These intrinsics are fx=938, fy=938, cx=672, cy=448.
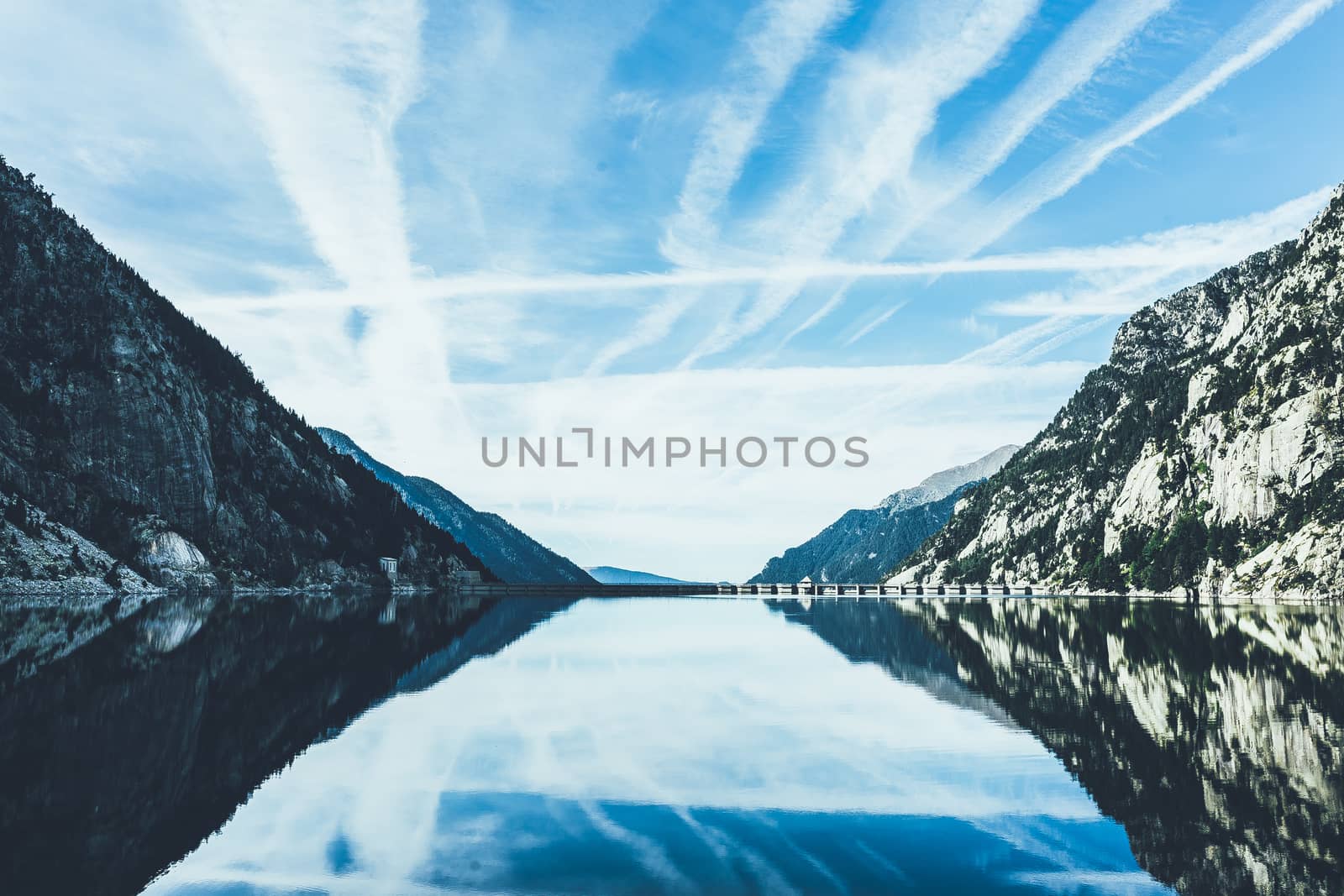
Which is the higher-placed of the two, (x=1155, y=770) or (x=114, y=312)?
(x=114, y=312)

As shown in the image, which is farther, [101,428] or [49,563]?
[101,428]

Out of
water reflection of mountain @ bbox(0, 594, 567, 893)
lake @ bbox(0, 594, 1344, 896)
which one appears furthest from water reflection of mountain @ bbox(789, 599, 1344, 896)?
water reflection of mountain @ bbox(0, 594, 567, 893)

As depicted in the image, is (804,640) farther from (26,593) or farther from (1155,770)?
(26,593)

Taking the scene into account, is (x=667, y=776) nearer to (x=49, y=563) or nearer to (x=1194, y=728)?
(x=1194, y=728)

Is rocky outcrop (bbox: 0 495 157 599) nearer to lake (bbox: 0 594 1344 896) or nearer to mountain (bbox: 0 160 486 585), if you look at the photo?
mountain (bbox: 0 160 486 585)

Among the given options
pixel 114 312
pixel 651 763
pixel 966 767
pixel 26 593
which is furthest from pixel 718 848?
pixel 114 312

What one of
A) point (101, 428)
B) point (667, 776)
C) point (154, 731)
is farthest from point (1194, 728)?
point (101, 428)
